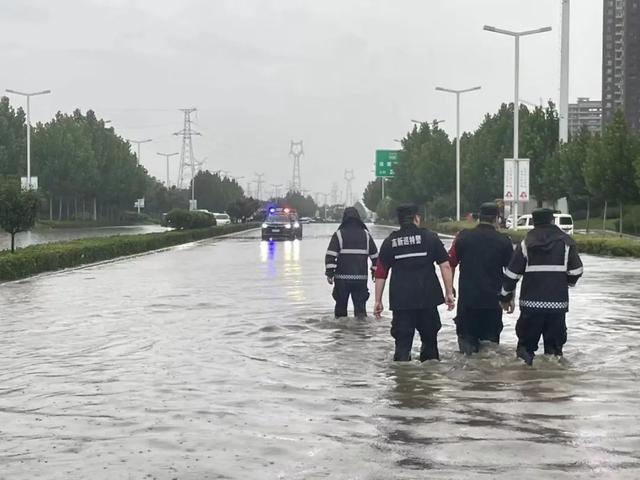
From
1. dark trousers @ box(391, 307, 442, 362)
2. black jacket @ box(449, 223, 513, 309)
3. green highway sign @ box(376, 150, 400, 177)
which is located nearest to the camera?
dark trousers @ box(391, 307, 442, 362)

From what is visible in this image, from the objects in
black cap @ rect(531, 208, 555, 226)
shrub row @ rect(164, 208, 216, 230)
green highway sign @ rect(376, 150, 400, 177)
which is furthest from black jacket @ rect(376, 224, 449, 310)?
green highway sign @ rect(376, 150, 400, 177)

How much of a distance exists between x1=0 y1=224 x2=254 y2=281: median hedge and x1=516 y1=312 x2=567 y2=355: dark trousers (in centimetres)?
1501

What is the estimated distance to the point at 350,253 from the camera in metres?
12.5

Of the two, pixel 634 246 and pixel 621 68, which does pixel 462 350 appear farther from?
pixel 621 68

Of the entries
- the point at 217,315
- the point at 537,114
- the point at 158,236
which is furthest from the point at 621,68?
the point at 217,315

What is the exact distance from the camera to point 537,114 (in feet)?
209

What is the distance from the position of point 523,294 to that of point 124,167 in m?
95.3

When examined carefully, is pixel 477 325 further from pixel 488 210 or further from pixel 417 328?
pixel 488 210

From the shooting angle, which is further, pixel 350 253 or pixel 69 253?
pixel 69 253

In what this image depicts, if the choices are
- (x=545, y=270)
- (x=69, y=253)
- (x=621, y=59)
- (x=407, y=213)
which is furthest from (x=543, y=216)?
(x=621, y=59)

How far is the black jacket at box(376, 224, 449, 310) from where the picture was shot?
9.00m

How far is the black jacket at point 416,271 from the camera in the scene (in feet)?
29.5

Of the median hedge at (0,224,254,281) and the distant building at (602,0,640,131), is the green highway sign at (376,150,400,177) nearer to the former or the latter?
the median hedge at (0,224,254,281)

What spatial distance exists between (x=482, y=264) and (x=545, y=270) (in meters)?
0.74
